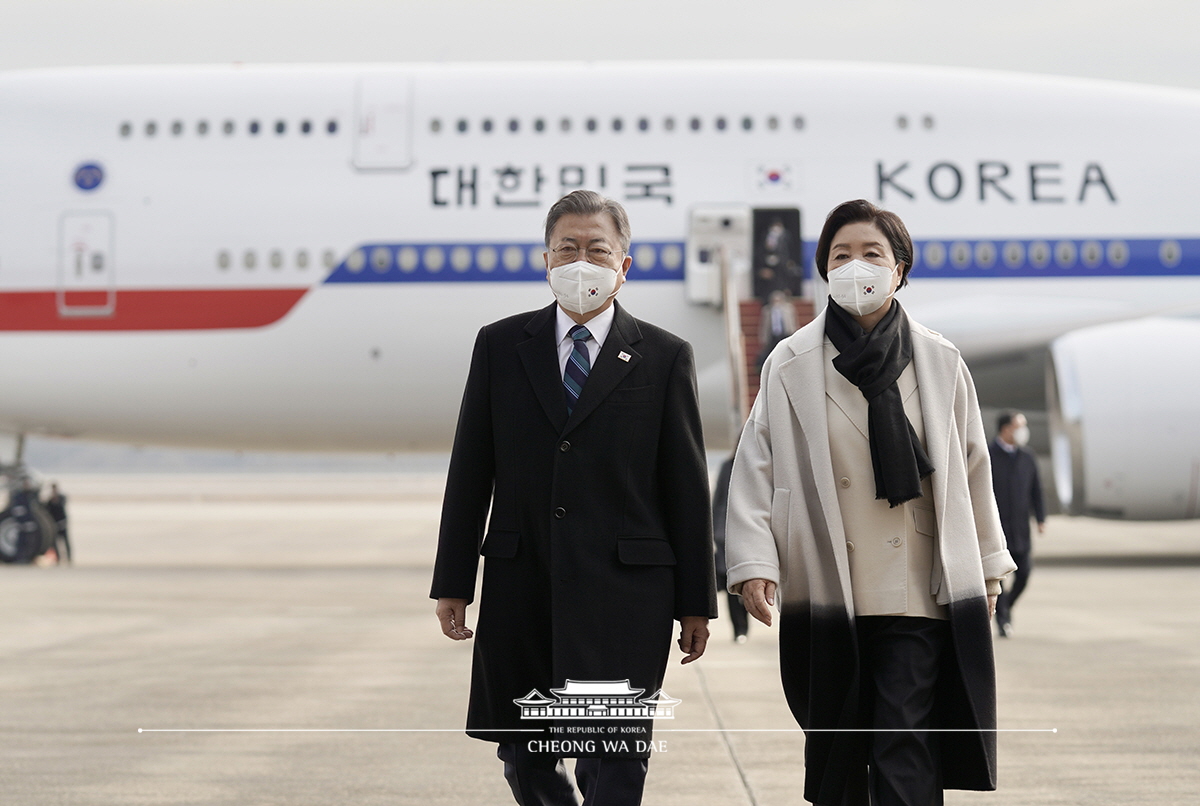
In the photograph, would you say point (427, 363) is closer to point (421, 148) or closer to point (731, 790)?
point (421, 148)

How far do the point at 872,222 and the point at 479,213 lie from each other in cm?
959

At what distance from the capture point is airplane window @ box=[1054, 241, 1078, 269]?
41.5ft

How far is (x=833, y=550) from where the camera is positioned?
10.2 ft

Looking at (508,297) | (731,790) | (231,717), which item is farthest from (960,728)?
(508,297)

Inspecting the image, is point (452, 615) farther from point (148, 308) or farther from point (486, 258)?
point (148, 308)

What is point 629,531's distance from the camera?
310 centimetres

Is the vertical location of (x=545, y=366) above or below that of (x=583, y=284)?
below

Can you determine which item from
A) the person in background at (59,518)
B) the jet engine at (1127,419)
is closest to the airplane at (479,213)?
the person in background at (59,518)

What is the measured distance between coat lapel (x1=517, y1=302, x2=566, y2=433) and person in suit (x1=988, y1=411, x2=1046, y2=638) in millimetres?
5322

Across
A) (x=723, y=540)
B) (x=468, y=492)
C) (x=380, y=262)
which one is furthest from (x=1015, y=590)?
(x=380, y=262)

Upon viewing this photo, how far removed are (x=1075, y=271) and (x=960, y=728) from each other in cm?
1032

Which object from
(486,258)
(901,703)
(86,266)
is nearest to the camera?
(901,703)

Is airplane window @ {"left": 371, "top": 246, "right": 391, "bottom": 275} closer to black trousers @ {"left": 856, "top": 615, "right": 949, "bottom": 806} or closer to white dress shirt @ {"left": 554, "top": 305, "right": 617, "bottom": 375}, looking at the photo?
white dress shirt @ {"left": 554, "top": 305, "right": 617, "bottom": 375}

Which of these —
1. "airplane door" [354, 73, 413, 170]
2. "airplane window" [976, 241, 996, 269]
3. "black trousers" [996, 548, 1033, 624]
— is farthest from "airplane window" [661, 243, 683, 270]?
"black trousers" [996, 548, 1033, 624]
